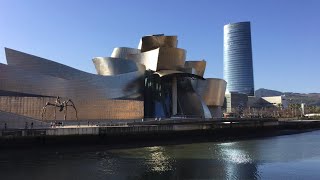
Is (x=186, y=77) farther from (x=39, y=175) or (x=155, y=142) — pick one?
(x=39, y=175)

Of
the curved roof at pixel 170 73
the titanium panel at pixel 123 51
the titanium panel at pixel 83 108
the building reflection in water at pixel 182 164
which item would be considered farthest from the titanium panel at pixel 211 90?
the building reflection in water at pixel 182 164

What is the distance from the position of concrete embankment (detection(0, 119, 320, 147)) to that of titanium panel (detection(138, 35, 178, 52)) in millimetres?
20005

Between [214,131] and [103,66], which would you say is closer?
[214,131]

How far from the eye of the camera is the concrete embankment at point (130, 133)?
30578 mm

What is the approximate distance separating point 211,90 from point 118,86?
22.4 metres

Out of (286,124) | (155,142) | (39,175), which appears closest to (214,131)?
(155,142)

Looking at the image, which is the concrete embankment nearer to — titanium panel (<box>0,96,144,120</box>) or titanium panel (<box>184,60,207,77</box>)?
titanium panel (<box>0,96,144,120</box>)

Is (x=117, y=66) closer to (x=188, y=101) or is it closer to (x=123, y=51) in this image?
(x=123, y=51)

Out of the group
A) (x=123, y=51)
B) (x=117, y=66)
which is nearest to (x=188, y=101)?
(x=117, y=66)

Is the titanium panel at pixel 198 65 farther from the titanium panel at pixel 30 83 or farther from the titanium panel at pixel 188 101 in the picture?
the titanium panel at pixel 30 83

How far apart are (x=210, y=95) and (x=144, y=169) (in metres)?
53.4

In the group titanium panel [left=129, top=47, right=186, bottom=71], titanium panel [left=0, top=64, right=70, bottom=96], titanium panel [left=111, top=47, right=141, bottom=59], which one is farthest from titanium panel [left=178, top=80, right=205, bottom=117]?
titanium panel [left=0, top=64, right=70, bottom=96]

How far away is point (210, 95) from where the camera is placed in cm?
7425

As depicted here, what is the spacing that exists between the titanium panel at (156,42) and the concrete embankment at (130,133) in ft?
65.6
